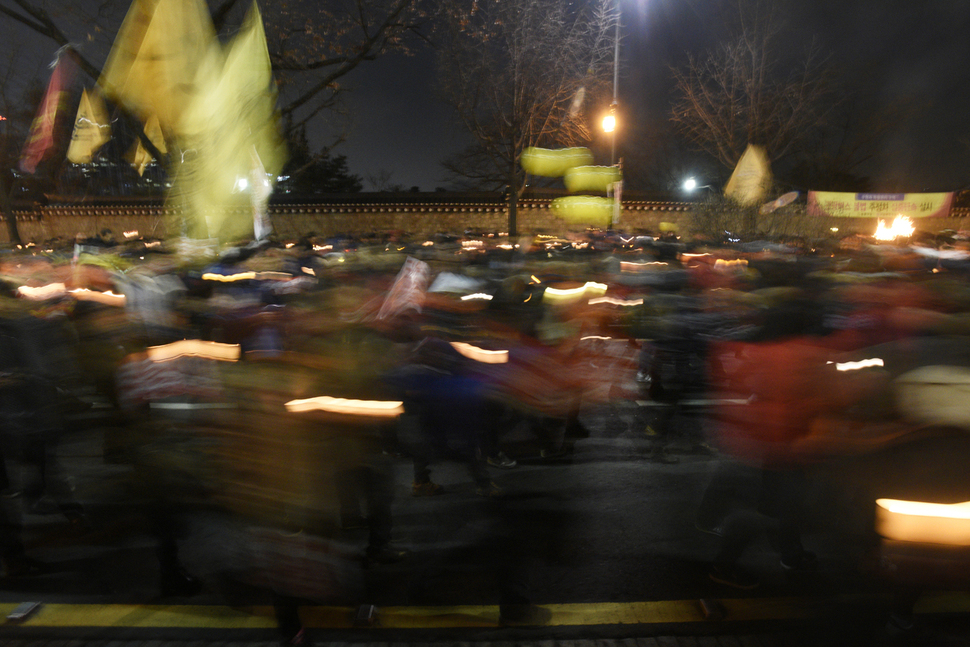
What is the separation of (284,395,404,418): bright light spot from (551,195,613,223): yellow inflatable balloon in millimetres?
20386

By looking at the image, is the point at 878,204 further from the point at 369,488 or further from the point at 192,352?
the point at 192,352

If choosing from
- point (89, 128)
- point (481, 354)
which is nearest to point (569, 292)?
point (481, 354)

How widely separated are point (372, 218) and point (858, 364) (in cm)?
2743

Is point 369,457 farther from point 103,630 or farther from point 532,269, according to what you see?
point 532,269

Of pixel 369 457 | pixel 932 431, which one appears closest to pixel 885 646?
pixel 932 431

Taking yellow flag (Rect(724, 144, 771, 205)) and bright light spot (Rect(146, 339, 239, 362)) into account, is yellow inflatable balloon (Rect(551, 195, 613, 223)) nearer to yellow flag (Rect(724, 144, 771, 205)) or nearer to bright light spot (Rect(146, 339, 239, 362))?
yellow flag (Rect(724, 144, 771, 205))

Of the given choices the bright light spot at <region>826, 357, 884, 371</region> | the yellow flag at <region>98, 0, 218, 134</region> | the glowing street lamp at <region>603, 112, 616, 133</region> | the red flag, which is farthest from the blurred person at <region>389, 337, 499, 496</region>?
the glowing street lamp at <region>603, 112, 616, 133</region>

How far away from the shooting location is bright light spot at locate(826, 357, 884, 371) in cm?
299

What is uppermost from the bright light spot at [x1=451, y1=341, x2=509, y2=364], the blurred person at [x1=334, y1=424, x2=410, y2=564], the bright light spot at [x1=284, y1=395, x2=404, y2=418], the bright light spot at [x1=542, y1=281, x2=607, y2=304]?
the bright light spot at [x1=542, y1=281, x2=607, y2=304]

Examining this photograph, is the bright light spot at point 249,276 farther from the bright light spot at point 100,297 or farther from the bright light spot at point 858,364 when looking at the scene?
the bright light spot at point 858,364

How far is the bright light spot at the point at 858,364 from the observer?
2988 millimetres

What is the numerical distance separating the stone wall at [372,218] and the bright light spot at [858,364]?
25.1 meters

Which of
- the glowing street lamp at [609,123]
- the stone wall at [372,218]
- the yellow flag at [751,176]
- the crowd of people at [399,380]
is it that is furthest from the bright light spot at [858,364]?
the stone wall at [372,218]

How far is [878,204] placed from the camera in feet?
82.2
